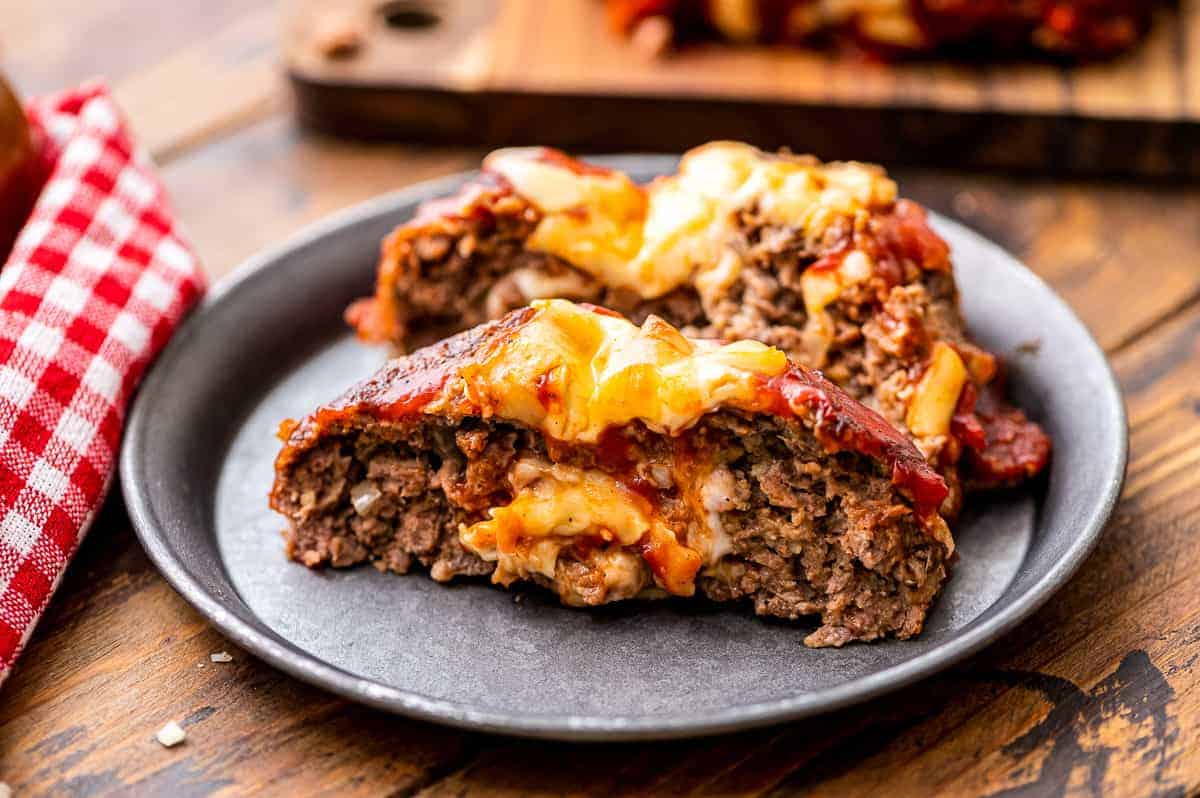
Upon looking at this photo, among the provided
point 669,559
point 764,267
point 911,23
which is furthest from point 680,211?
A: point 911,23

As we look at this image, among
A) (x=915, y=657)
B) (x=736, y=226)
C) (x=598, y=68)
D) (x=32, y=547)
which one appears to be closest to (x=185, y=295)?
(x=32, y=547)

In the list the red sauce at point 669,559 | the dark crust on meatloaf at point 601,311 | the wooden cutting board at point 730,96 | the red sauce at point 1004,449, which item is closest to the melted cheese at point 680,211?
the dark crust on meatloaf at point 601,311

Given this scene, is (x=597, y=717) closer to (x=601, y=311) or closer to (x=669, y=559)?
(x=669, y=559)

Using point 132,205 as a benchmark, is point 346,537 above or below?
below

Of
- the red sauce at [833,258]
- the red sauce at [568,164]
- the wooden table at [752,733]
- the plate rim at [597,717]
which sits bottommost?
the wooden table at [752,733]

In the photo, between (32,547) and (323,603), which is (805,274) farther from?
(32,547)

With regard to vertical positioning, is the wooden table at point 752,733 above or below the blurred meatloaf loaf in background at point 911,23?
below

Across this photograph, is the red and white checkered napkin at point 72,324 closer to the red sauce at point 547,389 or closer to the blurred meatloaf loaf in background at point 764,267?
the blurred meatloaf loaf in background at point 764,267
